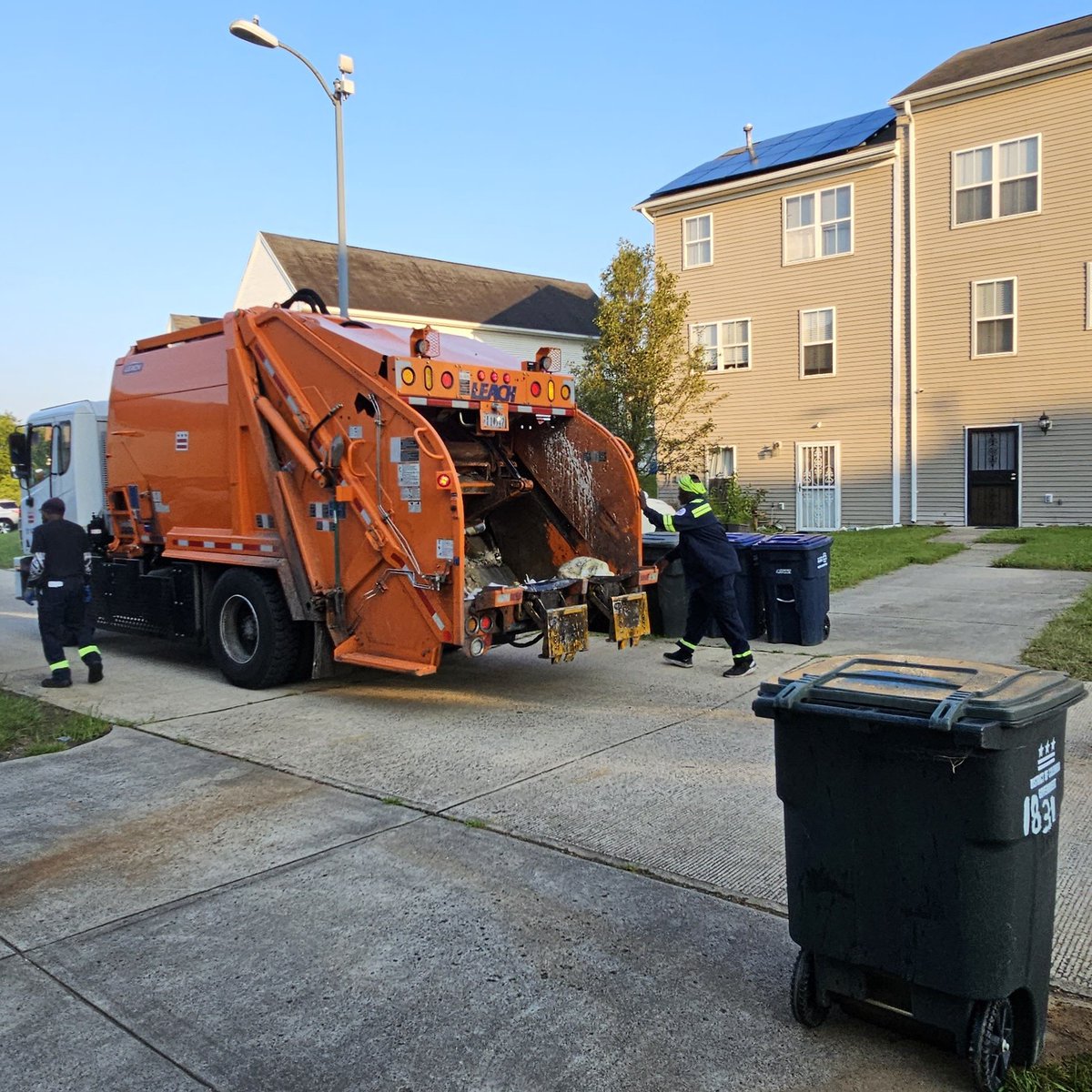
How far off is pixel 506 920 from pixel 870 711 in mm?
1764

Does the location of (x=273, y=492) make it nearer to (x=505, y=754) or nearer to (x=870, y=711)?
(x=505, y=754)

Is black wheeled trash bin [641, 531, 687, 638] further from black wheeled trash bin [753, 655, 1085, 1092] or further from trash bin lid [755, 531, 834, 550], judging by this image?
black wheeled trash bin [753, 655, 1085, 1092]

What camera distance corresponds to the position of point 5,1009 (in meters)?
3.16

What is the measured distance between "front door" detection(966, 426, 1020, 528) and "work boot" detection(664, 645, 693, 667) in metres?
13.8

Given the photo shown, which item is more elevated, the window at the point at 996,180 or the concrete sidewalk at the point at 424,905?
the window at the point at 996,180

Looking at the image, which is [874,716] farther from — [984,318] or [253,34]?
[984,318]

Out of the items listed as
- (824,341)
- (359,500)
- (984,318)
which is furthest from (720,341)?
(359,500)

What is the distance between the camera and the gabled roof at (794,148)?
21.5 m

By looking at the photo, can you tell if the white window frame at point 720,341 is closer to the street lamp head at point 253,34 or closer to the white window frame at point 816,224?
the white window frame at point 816,224

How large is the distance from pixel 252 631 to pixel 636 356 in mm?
12925

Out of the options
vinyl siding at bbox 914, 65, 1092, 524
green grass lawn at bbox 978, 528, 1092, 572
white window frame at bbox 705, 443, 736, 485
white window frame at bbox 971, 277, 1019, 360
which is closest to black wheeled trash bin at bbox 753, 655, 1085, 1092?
green grass lawn at bbox 978, 528, 1092, 572

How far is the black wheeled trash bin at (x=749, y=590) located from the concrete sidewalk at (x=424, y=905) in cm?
214

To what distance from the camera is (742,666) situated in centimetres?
780

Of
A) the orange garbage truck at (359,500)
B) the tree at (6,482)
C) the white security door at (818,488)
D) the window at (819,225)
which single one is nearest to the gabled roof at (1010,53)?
the window at (819,225)
